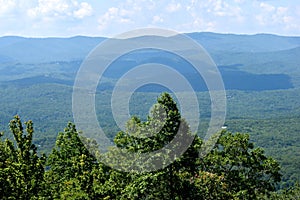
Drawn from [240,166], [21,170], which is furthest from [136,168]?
[240,166]

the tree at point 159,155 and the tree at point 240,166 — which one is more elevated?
the tree at point 159,155

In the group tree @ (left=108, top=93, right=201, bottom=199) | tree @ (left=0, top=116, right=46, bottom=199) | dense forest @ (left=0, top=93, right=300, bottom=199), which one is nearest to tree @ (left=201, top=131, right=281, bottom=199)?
dense forest @ (left=0, top=93, right=300, bottom=199)

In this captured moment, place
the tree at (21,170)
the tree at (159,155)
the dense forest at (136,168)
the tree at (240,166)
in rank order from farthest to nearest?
the tree at (240,166)
the tree at (159,155)
the dense forest at (136,168)
the tree at (21,170)

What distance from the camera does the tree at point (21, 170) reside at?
1320 centimetres

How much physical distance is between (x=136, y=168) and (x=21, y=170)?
6.01 meters

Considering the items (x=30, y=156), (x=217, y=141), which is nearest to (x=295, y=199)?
(x=217, y=141)

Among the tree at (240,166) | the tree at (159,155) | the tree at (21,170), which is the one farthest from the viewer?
the tree at (240,166)

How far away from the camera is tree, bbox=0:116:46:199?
43.3 feet

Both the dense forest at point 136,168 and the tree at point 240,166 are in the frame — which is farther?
the tree at point 240,166

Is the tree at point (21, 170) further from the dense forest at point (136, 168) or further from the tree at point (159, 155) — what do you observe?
the tree at point (159, 155)

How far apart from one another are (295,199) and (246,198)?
1591 cm

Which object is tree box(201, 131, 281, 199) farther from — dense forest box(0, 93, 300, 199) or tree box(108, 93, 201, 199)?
tree box(108, 93, 201, 199)

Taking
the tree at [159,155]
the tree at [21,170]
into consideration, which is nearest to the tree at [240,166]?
the tree at [159,155]

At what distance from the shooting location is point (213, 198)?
2139cm
